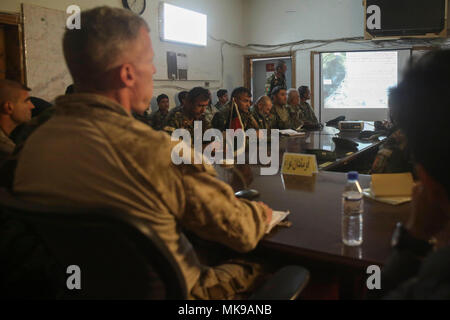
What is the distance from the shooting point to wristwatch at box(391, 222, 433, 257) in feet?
2.57

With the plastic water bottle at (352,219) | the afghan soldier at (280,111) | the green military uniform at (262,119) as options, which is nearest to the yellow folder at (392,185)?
the plastic water bottle at (352,219)

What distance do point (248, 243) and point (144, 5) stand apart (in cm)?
555

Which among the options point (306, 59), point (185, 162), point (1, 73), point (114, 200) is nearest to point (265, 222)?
point (185, 162)

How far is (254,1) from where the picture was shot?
820cm

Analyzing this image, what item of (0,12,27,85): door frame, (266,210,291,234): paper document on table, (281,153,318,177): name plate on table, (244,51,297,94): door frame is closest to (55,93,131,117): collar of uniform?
(266,210,291,234): paper document on table

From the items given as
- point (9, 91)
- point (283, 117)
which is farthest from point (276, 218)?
point (283, 117)

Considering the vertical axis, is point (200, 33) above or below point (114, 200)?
above

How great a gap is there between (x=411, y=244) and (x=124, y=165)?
2.04ft

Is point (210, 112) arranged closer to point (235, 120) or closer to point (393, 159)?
point (235, 120)

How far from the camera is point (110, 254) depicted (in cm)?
70

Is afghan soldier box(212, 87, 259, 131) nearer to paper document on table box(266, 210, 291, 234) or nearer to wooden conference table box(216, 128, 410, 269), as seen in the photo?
wooden conference table box(216, 128, 410, 269)

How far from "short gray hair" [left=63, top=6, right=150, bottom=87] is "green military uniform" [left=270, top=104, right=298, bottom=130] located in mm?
4367
